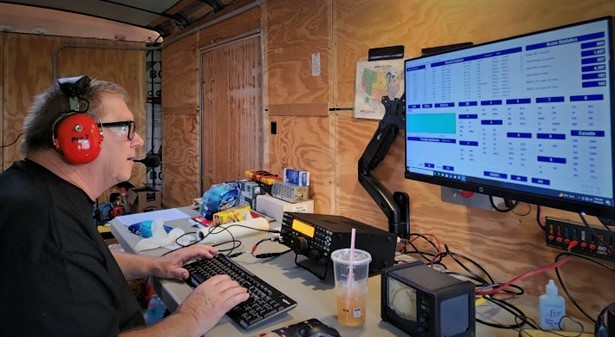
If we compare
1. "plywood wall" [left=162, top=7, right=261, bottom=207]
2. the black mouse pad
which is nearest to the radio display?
the black mouse pad

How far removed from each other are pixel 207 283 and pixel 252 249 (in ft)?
1.67

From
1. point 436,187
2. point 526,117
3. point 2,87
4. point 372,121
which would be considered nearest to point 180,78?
point 2,87

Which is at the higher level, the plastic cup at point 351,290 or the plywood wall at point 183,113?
→ the plywood wall at point 183,113

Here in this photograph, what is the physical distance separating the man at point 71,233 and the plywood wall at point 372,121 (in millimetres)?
831

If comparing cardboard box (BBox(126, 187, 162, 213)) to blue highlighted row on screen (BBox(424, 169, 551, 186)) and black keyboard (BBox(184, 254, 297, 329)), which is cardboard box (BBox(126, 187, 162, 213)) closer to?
black keyboard (BBox(184, 254, 297, 329))

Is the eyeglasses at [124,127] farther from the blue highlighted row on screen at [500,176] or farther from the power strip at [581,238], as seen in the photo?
the power strip at [581,238]

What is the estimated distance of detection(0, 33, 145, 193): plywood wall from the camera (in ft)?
13.2

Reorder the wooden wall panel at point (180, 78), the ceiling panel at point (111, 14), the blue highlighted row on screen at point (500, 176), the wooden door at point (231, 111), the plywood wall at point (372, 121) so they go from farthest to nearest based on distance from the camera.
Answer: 1. the wooden wall panel at point (180, 78)
2. the ceiling panel at point (111, 14)
3. the wooden door at point (231, 111)
4. the plywood wall at point (372, 121)
5. the blue highlighted row on screen at point (500, 176)

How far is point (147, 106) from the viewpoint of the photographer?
4543mm

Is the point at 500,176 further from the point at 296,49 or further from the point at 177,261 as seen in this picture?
the point at 296,49

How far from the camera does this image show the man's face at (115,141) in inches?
43.0

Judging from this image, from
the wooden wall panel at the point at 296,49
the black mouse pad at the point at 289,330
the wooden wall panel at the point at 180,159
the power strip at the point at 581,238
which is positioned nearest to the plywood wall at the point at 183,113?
the wooden wall panel at the point at 180,159

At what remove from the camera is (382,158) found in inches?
67.8

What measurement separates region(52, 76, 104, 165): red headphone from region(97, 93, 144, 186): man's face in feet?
0.13
